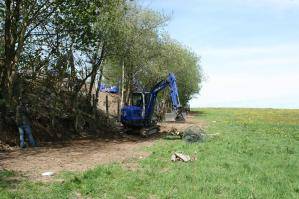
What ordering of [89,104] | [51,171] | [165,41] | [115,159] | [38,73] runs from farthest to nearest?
1. [165,41]
2. [89,104]
3. [38,73]
4. [115,159]
5. [51,171]

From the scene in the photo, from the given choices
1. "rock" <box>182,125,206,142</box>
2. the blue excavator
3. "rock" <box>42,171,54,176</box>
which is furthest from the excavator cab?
"rock" <box>42,171,54,176</box>

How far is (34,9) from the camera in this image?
26375 mm

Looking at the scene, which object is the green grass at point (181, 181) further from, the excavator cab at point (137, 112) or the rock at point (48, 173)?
the excavator cab at point (137, 112)

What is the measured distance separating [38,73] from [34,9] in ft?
15.9

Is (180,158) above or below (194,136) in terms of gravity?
below

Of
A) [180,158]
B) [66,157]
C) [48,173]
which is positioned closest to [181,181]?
[180,158]

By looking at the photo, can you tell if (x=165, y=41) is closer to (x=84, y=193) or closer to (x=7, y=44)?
(x=7, y=44)

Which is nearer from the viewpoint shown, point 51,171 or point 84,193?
point 84,193

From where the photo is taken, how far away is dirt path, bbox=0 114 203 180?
17.6 meters

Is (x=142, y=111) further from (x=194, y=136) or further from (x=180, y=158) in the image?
(x=180, y=158)

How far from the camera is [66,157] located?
20719 millimetres

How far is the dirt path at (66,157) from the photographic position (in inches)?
691

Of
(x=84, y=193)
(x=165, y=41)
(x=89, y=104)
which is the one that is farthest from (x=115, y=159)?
(x=165, y=41)

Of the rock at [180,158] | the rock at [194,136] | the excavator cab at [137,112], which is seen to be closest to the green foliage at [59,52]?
the excavator cab at [137,112]
